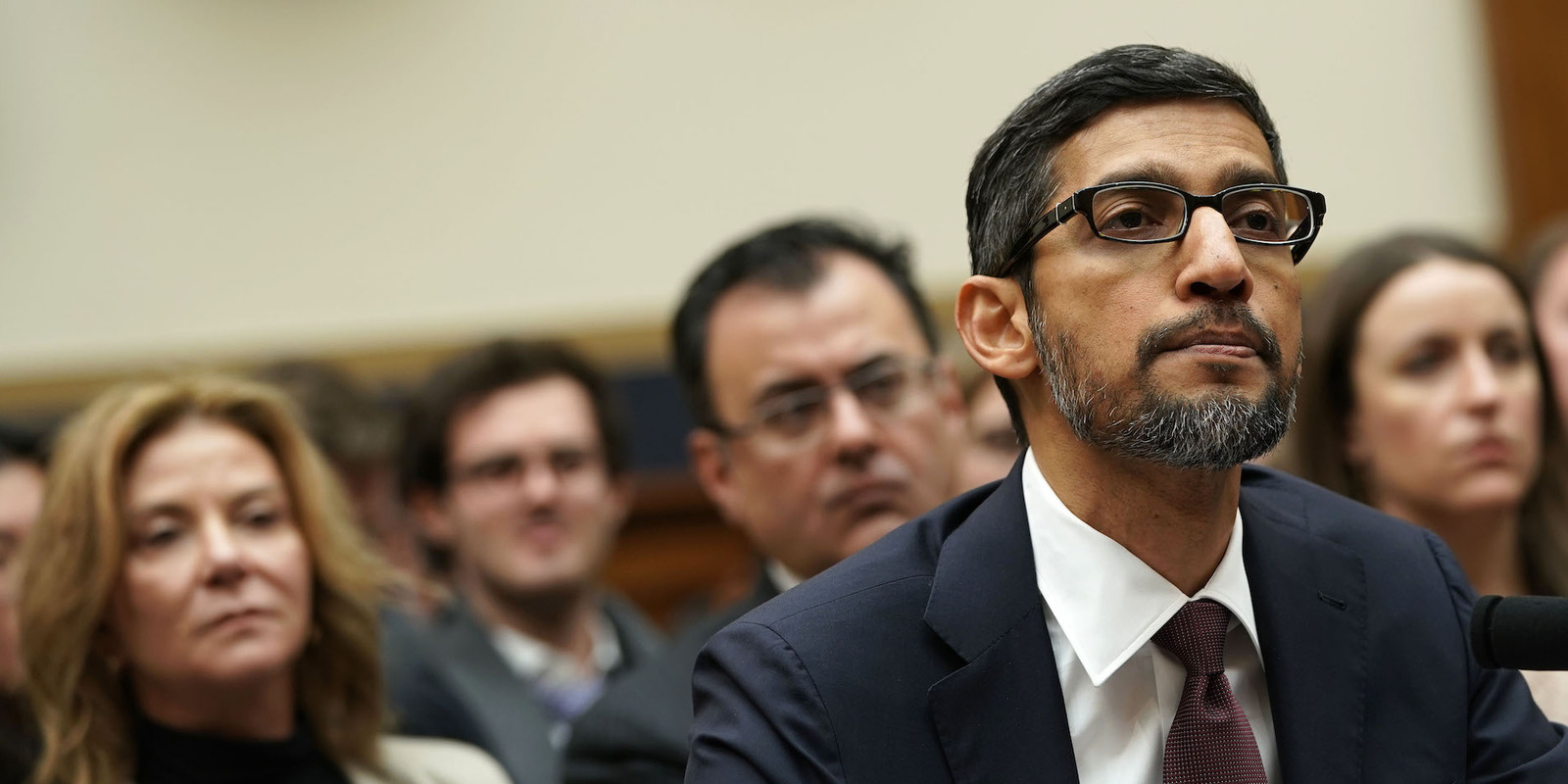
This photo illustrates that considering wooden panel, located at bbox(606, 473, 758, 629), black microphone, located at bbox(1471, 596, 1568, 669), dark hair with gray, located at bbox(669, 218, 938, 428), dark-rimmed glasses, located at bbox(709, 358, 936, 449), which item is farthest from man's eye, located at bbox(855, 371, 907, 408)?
wooden panel, located at bbox(606, 473, 758, 629)

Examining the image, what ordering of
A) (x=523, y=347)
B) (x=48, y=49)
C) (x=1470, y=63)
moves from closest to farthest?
(x=523, y=347) → (x=48, y=49) → (x=1470, y=63)

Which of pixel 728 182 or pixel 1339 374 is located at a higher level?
pixel 728 182

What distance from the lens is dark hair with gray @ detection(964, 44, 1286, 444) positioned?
161 centimetres

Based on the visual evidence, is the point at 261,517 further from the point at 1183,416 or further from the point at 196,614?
the point at 1183,416

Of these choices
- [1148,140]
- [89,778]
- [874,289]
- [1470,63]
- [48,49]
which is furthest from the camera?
[1470,63]

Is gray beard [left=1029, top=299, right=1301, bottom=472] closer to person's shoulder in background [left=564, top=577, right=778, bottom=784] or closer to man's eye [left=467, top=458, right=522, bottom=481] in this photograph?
person's shoulder in background [left=564, top=577, right=778, bottom=784]

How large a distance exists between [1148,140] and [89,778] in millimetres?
1818

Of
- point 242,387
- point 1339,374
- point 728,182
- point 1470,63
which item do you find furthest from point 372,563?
point 1470,63

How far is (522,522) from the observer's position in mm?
3451

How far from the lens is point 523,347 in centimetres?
371

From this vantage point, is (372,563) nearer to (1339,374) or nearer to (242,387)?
(242,387)

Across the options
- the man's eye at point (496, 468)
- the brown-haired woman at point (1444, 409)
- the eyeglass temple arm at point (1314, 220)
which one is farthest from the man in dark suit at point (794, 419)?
the eyeglass temple arm at point (1314, 220)

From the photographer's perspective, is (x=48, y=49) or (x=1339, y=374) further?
(x=48, y=49)

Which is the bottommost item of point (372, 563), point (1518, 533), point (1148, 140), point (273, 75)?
point (1518, 533)
